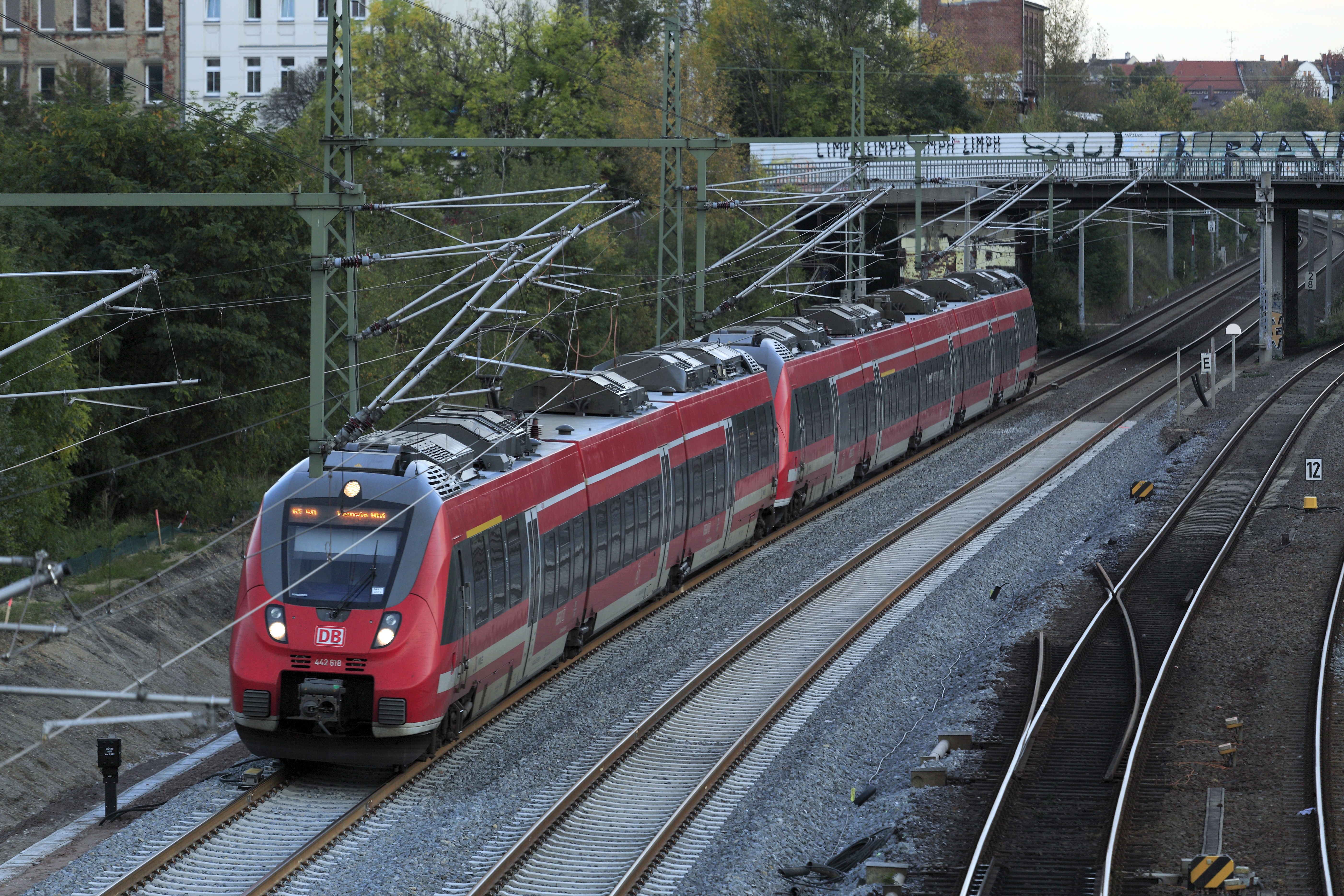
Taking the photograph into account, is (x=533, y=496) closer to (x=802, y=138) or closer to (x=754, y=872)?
(x=754, y=872)

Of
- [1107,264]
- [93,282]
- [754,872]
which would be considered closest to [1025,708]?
[754,872]

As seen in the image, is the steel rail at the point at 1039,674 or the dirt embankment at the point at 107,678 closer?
the dirt embankment at the point at 107,678

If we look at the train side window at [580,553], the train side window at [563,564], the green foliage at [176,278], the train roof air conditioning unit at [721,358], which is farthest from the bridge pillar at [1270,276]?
the train side window at [563,564]

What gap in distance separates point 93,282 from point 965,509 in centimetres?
1809

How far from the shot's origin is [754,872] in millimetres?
14789

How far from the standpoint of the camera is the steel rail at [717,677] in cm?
1497

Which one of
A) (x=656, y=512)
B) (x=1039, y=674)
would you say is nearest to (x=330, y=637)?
(x=656, y=512)

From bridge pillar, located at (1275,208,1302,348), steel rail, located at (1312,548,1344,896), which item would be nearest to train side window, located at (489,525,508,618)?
steel rail, located at (1312,548,1344,896)

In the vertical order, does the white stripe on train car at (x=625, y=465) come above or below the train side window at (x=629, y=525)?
above

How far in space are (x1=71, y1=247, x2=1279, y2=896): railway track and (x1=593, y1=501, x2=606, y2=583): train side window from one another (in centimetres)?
163

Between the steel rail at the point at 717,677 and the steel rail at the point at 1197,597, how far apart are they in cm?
403

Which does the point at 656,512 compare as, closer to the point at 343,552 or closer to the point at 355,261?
the point at 355,261

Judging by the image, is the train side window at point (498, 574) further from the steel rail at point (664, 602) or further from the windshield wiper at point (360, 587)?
the windshield wiper at point (360, 587)

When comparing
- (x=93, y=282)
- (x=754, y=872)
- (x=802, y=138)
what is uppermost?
(x=802, y=138)
